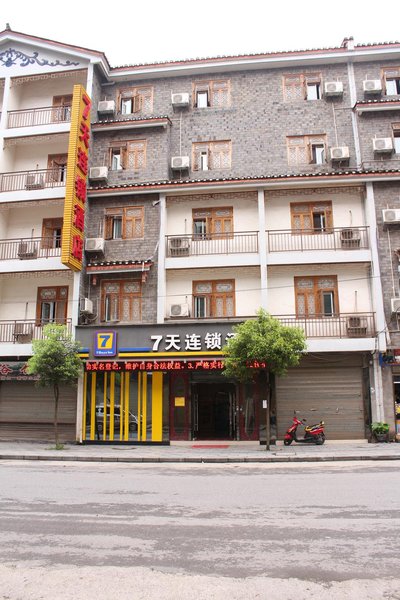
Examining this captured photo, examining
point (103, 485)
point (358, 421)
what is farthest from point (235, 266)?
point (103, 485)

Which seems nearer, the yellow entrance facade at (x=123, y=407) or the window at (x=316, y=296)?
the yellow entrance facade at (x=123, y=407)

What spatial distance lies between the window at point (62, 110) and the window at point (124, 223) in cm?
459

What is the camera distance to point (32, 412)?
1922 cm

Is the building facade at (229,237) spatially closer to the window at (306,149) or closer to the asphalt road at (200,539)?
the window at (306,149)

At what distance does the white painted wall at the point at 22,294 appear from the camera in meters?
19.8

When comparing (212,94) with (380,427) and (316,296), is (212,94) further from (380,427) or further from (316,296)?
(380,427)

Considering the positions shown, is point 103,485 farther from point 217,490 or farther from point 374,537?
point 374,537

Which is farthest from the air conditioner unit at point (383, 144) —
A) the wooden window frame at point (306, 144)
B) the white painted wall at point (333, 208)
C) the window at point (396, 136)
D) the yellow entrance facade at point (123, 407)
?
the yellow entrance facade at point (123, 407)

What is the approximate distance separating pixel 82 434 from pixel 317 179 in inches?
499

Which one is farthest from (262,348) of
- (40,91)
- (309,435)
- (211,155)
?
(40,91)

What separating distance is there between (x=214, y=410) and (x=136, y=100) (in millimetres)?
13533

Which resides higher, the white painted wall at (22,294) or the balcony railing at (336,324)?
the white painted wall at (22,294)

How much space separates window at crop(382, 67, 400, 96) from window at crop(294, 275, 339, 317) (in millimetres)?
8214

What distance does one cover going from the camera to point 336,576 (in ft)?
→ 14.5
